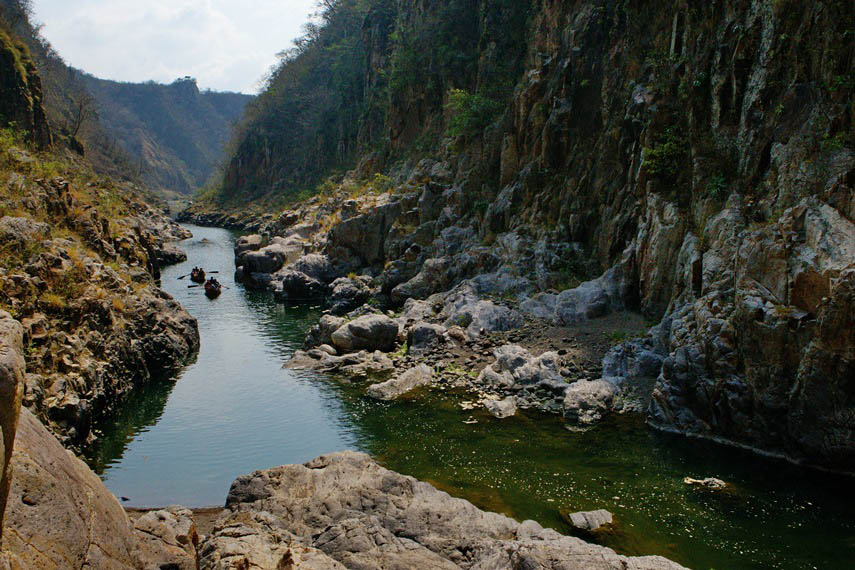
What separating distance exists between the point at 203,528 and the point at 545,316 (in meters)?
14.7

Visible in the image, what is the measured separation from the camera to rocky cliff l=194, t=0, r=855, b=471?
12.3 metres

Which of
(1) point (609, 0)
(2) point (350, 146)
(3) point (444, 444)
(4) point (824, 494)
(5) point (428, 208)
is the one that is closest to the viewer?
(4) point (824, 494)

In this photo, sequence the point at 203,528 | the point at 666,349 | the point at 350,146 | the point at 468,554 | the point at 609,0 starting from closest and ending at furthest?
the point at 468,554, the point at 203,528, the point at 666,349, the point at 609,0, the point at 350,146

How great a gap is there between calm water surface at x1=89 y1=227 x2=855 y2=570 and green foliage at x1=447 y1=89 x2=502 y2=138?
20.5m

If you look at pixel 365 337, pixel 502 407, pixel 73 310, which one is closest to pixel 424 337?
pixel 365 337

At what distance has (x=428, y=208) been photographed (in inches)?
1400

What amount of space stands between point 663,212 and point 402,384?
9759mm

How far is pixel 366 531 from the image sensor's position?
834 cm

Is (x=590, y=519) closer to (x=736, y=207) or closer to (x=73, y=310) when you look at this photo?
(x=736, y=207)

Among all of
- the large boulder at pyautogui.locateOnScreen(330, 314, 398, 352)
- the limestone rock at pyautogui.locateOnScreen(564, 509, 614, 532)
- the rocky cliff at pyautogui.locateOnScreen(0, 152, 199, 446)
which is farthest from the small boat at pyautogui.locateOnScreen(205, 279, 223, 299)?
the limestone rock at pyautogui.locateOnScreen(564, 509, 614, 532)

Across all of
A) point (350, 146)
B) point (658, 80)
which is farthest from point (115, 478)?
point (350, 146)

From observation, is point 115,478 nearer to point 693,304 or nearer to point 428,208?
point 693,304

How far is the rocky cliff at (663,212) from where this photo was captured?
1234 centimetres

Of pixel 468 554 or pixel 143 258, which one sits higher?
pixel 143 258
